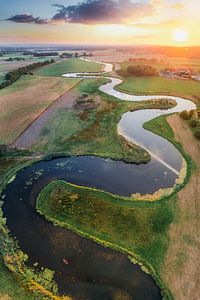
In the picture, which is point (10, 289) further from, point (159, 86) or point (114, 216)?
point (159, 86)

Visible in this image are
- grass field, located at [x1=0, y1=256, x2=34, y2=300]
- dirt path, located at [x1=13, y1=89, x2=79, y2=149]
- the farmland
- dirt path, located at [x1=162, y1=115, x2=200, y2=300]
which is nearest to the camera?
grass field, located at [x1=0, y1=256, x2=34, y2=300]

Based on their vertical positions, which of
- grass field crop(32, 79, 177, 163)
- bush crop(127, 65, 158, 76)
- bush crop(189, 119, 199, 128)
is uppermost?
bush crop(127, 65, 158, 76)

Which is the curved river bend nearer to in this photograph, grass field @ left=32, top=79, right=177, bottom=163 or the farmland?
grass field @ left=32, top=79, right=177, bottom=163

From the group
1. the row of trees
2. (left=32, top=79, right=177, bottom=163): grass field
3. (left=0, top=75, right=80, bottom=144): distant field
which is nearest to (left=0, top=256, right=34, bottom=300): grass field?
(left=32, top=79, right=177, bottom=163): grass field

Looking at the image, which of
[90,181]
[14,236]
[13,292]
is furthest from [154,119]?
[13,292]

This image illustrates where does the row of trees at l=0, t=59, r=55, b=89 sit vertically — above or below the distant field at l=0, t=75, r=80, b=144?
above

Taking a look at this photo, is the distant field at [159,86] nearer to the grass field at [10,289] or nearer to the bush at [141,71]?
the bush at [141,71]

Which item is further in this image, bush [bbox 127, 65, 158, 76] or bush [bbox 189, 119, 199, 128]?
bush [bbox 127, 65, 158, 76]
